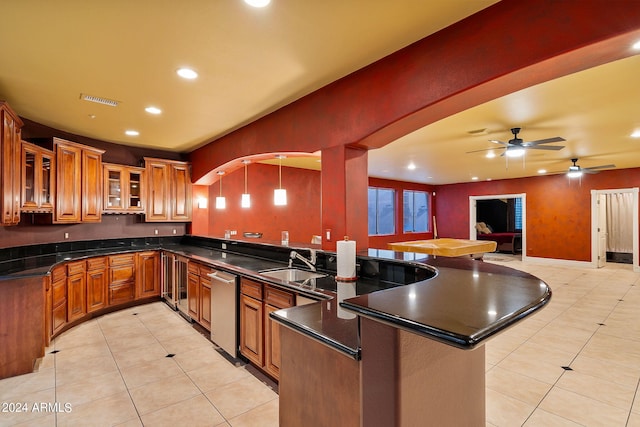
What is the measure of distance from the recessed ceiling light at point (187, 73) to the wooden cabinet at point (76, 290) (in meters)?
3.02

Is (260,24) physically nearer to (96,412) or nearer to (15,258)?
(96,412)

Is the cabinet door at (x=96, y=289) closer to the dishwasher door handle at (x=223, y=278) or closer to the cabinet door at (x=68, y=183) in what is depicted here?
the cabinet door at (x=68, y=183)

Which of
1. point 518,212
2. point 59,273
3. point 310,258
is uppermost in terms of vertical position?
point 518,212

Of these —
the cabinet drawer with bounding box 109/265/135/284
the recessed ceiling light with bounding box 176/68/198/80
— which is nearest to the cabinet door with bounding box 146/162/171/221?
the cabinet drawer with bounding box 109/265/135/284

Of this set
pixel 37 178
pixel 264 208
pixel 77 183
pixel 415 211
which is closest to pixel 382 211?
pixel 415 211

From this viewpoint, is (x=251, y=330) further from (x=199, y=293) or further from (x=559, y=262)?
(x=559, y=262)

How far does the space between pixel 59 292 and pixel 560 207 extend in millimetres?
11661

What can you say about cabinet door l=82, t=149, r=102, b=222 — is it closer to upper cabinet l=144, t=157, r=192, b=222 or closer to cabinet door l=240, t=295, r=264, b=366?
upper cabinet l=144, t=157, r=192, b=222

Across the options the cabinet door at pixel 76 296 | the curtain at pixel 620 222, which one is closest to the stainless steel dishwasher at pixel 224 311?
the cabinet door at pixel 76 296

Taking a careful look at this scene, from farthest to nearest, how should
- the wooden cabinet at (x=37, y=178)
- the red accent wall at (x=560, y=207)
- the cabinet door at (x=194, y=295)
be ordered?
the red accent wall at (x=560, y=207), the cabinet door at (x=194, y=295), the wooden cabinet at (x=37, y=178)

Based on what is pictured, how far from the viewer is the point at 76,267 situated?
4.15 meters

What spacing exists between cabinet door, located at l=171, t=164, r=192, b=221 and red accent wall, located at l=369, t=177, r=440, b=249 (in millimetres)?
5830

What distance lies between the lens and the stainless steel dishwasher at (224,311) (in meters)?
3.08

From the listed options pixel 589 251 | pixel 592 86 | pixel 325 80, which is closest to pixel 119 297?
pixel 325 80
